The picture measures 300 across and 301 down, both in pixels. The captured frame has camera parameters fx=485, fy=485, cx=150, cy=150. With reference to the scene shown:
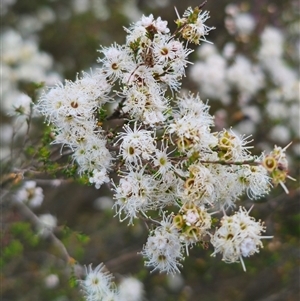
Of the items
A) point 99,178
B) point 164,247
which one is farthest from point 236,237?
point 99,178

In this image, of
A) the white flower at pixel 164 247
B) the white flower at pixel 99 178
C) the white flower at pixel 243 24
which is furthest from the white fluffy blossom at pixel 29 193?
the white flower at pixel 243 24

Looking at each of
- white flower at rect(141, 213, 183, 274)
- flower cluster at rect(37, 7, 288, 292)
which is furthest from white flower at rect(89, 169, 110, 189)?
white flower at rect(141, 213, 183, 274)

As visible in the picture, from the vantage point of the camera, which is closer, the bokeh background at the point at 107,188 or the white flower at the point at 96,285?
the white flower at the point at 96,285

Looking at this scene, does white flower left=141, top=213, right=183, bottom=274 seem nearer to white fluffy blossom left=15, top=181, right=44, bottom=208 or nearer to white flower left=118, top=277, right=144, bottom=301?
white fluffy blossom left=15, top=181, right=44, bottom=208

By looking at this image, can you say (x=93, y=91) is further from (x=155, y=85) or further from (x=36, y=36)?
(x=36, y=36)

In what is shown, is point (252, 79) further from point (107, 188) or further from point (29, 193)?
point (29, 193)

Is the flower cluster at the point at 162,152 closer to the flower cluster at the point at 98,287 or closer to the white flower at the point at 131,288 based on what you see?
the flower cluster at the point at 98,287

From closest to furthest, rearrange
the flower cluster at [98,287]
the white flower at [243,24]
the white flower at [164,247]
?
the white flower at [164,247] < the flower cluster at [98,287] < the white flower at [243,24]
